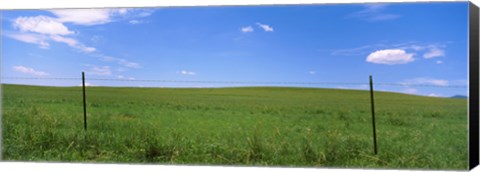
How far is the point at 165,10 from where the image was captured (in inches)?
367

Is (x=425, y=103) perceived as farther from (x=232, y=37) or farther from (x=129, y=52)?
(x=129, y=52)

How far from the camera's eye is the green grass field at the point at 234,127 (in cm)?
870

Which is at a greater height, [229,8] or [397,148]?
[229,8]

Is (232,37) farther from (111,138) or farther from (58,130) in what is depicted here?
(58,130)

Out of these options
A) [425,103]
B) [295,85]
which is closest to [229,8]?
[295,85]

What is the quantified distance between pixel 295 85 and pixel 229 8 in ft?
4.01

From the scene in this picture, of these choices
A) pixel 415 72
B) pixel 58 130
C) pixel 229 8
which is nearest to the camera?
pixel 415 72

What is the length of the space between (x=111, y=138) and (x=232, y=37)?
6.71 ft

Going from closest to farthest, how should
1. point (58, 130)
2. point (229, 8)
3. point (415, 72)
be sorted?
point (415, 72), point (229, 8), point (58, 130)

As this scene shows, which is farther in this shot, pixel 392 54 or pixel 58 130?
pixel 58 130

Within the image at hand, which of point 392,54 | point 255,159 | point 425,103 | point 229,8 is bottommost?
point 255,159

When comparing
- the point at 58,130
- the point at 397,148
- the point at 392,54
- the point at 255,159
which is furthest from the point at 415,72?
the point at 58,130

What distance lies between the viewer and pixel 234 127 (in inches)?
372

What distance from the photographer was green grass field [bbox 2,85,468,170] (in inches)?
343
